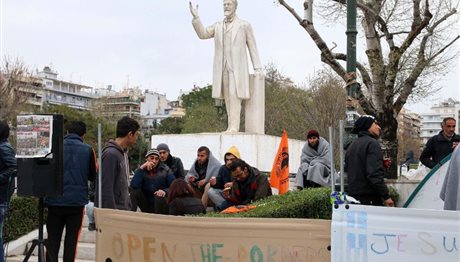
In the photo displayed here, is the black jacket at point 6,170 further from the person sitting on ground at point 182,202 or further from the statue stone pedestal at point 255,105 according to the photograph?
the statue stone pedestal at point 255,105

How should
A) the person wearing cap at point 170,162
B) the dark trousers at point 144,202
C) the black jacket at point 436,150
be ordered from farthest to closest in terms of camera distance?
the person wearing cap at point 170,162
the black jacket at point 436,150
the dark trousers at point 144,202

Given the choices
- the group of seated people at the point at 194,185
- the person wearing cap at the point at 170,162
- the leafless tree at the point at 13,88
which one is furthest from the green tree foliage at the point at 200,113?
the person wearing cap at the point at 170,162

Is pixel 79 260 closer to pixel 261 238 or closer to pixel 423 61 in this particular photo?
pixel 261 238

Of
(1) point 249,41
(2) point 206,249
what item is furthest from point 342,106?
(2) point 206,249

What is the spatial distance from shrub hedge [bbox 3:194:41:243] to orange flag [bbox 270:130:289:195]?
12.8ft

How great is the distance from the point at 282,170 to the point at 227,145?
2.58m

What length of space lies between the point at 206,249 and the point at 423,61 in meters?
13.3

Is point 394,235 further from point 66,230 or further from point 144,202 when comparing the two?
point 144,202

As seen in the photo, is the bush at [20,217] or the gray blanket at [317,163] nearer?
the bush at [20,217]

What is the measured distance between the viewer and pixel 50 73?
13625cm

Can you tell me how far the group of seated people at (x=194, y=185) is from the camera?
796 centimetres

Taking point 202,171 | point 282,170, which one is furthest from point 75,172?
point 282,170

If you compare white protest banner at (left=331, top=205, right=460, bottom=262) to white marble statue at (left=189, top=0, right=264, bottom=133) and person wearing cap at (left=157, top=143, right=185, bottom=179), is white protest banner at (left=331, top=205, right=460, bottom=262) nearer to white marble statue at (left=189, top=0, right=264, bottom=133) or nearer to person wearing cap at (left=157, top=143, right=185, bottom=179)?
person wearing cap at (left=157, top=143, right=185, bottom=179)

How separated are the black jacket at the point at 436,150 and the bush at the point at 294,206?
1538 millimetres
